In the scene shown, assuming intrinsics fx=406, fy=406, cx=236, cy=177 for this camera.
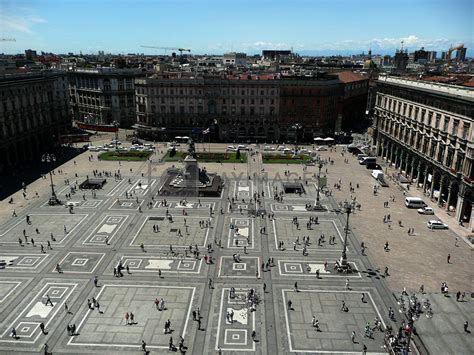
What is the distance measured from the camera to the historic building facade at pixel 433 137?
61062 millimetres

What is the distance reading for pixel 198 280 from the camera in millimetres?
44906

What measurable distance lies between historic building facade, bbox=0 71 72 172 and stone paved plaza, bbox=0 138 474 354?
23.7 m

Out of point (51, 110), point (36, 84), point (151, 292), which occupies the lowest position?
point (151, 292)

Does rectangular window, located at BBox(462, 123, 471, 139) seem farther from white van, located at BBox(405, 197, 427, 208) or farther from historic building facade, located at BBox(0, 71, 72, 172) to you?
historic building facade, located at BBox(0, 71, 72, 172)

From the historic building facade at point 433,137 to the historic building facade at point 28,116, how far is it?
82.5m

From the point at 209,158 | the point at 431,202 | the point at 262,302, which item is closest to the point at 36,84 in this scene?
the point at 209,158

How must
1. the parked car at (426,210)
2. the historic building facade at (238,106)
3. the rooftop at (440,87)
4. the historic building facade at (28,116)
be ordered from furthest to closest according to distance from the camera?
the historic building facade at (238,106) → the historic building facade at (28,116) → the parked car at (426,210) → the rooftop at (440,87)

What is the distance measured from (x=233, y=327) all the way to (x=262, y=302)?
4.93m

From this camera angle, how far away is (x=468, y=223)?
61.1 metres

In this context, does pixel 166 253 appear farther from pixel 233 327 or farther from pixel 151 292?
pixel 233 327

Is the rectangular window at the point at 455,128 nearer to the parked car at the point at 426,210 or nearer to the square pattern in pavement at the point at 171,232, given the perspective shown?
the parked car at the point at 426,210

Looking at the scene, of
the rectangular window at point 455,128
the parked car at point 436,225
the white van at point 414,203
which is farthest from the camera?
the white van at point 414,203

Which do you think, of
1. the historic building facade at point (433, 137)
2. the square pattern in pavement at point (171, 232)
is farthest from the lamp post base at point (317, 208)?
the historic building facade at point (433, 137)

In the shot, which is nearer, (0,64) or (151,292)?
(151,292)
